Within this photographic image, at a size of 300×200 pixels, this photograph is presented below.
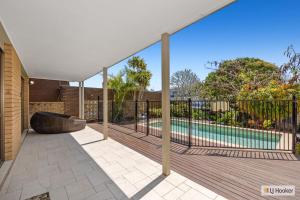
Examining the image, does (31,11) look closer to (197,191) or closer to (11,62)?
(11,62)

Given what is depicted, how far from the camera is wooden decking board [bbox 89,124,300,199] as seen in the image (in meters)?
2.04

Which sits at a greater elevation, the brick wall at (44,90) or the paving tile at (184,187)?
the brick wall at (44,90)

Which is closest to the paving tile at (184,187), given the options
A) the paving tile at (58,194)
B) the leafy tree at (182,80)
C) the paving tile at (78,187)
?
the paving tile at (78,187)

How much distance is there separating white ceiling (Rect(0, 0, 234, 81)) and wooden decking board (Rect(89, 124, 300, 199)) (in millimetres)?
2327

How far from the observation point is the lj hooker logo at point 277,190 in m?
1.88

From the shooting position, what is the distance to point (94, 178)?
2.38 m

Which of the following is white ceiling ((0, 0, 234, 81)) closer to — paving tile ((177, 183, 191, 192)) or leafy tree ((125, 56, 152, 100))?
paving tile ((177, 183, 191, 192))

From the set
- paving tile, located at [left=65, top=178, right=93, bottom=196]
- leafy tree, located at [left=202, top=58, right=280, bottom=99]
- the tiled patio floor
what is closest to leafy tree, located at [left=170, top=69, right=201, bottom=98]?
leafy tree, located at [left=202, top=58, right=280, bottom=99]

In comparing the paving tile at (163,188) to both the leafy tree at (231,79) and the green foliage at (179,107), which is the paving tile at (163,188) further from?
the leafy tree at (231,79)

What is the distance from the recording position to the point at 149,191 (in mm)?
2021

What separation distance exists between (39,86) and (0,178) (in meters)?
7.71

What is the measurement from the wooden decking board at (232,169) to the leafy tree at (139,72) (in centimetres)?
624

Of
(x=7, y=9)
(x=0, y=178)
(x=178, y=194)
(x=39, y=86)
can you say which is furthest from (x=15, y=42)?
(x=39, y=86)

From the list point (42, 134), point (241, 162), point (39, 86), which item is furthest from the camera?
point (39, 86)
